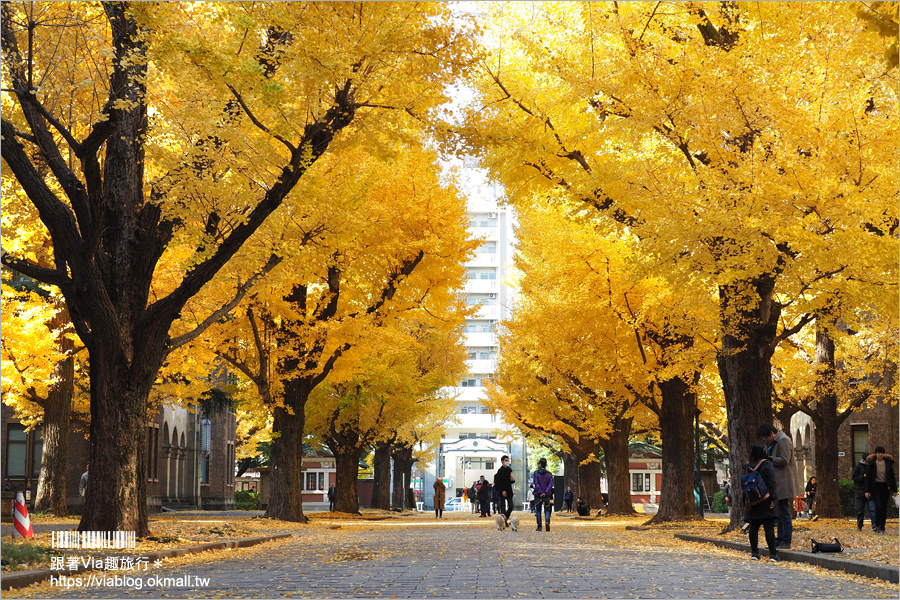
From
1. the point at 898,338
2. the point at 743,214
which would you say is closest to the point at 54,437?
the point at 743,214

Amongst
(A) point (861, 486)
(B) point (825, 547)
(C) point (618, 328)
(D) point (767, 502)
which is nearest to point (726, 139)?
(D) point (767, 502)

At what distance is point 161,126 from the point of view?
46.6 feet

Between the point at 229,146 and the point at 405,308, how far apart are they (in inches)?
431

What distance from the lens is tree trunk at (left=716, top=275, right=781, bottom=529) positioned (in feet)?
56.4

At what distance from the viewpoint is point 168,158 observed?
1410 cm

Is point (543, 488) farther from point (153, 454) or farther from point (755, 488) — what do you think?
point (153, 454)

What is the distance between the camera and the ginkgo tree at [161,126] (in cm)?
1151

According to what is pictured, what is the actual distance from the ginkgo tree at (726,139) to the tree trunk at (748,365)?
4 cm

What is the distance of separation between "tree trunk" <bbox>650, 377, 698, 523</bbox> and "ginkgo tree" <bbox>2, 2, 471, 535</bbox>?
45.6ft

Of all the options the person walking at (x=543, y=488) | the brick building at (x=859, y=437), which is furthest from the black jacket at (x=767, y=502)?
the brick building at (x=859, y=437)

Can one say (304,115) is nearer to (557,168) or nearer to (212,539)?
(557,168)

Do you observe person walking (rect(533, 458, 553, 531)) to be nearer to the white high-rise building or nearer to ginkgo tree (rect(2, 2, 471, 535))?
ginkgo tree (rect(2, 2, 471, 535))

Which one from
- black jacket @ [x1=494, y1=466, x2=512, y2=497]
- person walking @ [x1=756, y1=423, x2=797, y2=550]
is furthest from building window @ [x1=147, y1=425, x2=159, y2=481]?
person walking @ [x1=756, y1=423, x2=797, y2=550]

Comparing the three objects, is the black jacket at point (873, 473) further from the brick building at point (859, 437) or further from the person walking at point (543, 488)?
the brick building at point (859, 437)
